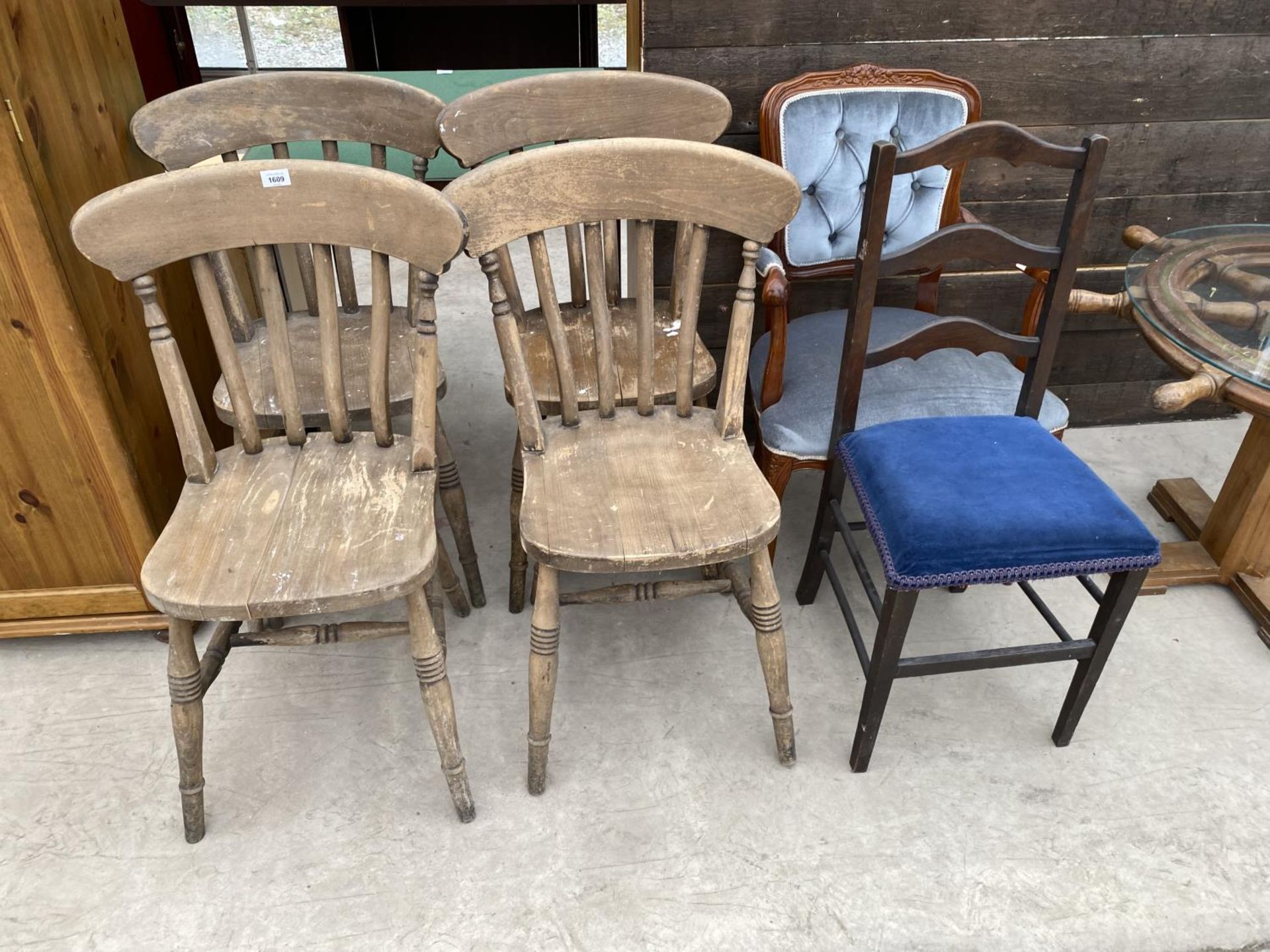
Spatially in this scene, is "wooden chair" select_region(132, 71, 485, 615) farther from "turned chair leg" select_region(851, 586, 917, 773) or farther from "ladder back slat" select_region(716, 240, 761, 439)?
"turned chair leg" select_region(851, 586, 917, 773)

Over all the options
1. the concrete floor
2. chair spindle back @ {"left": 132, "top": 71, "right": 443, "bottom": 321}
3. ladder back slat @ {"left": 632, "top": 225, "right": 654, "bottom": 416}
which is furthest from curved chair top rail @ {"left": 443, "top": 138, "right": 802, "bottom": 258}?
the concrete floor

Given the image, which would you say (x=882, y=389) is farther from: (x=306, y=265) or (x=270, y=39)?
(x=270, y=39)

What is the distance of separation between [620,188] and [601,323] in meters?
0.24

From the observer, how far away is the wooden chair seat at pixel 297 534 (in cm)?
128

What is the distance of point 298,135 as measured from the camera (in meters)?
1.74

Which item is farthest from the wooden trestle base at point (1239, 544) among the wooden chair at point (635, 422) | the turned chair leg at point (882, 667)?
the wooden chair at point (635, 422)

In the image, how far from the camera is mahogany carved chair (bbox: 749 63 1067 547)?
177 centimetres

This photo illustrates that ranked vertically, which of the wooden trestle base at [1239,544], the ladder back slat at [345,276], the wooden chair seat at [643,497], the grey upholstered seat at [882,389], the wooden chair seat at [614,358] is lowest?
the wooden trestle base at [1239,544]

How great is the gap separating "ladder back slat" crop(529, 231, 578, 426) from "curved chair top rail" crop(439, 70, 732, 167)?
338 mm

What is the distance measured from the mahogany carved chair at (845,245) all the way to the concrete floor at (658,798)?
1.66 ft

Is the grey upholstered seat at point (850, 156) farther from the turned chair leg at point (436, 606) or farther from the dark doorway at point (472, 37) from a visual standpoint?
the dark doorway at point (472, 37)

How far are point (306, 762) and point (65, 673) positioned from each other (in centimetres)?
62

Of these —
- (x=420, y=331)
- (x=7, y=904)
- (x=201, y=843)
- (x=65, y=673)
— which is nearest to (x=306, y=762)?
(x=201, y=843)

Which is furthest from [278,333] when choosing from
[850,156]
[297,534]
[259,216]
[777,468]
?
[850,156]
